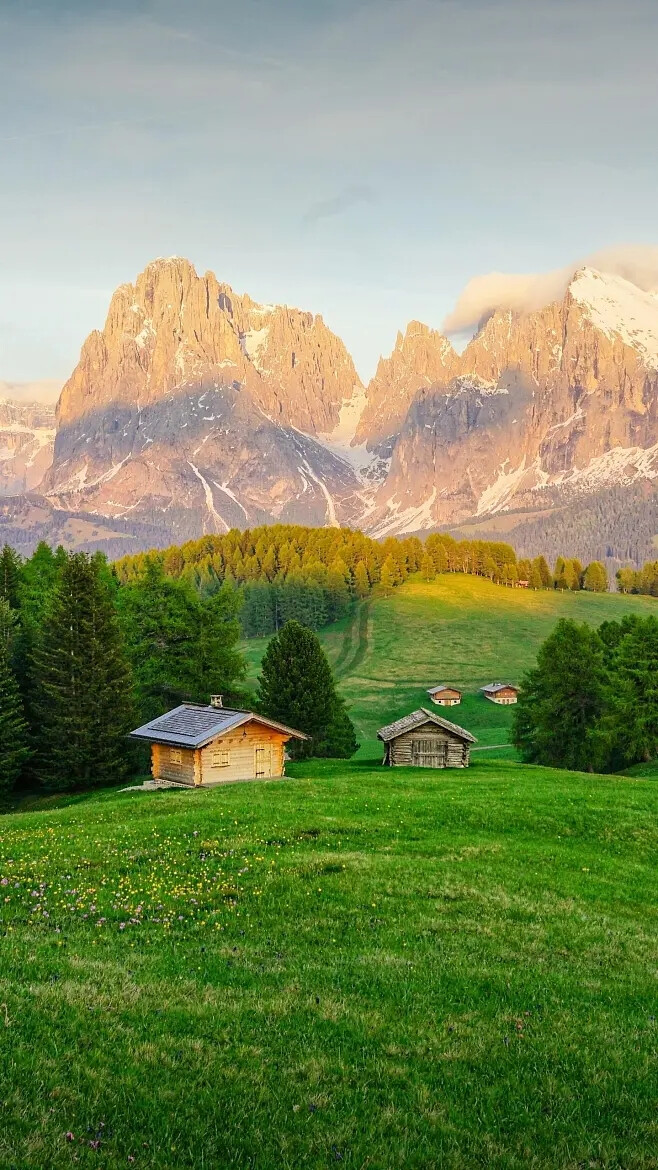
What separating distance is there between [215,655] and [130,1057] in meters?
64.2

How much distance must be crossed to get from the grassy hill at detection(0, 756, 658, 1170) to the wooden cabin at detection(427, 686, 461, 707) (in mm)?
101400

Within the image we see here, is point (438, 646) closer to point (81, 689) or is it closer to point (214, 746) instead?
point (81, 689)

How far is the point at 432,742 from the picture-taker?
225ft

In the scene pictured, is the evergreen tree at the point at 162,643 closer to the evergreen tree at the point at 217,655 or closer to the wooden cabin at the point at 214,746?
the evergreen tree at the point at 217,655

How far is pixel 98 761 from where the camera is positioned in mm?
63438

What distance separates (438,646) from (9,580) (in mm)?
98247

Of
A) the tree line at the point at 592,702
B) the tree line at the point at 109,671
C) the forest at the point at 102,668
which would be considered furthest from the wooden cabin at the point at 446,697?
the tree line at the point at 109,671

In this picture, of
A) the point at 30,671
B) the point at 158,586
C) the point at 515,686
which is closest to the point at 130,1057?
the point at 30,671

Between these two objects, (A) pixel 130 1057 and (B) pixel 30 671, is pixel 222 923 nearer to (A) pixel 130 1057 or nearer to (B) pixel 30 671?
(A) pixel 130 1057

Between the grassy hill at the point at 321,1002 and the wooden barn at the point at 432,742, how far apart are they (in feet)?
130

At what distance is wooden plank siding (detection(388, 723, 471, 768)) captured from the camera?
223ft

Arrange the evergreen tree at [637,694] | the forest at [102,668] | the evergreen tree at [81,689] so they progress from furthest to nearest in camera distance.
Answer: the evergreen tree at [637,694] < the forest at [102,668] < the evergreen tree at [81,689]

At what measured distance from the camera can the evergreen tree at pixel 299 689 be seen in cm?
7725

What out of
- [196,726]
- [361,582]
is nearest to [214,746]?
[196,726]
